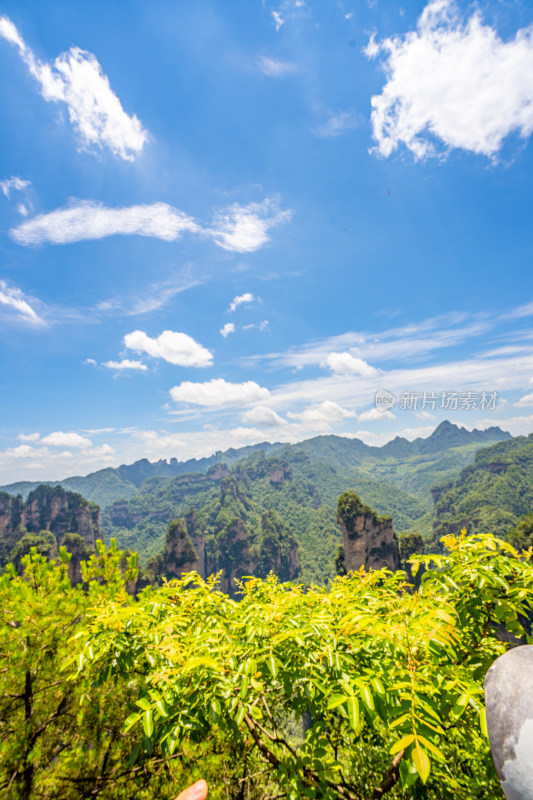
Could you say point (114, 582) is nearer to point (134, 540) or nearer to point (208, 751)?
point (208, 751)

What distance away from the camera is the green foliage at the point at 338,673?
2105 mm

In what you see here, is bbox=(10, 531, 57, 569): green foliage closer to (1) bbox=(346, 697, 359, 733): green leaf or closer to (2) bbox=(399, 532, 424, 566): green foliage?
(2) bbox=(399, 532, 424, 566): green foliage

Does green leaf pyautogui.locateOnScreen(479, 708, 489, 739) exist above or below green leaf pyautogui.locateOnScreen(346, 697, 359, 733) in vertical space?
below

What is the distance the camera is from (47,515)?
81.1 meters

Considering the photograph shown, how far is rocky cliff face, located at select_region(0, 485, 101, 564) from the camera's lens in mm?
76312

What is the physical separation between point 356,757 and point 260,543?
9795 cm

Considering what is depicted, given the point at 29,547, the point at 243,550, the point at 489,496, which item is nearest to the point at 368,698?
the point at 29,547

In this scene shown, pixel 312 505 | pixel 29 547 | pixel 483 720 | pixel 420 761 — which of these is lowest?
pixel 312 505

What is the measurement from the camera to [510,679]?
212 centimetres

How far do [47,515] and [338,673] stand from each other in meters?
100

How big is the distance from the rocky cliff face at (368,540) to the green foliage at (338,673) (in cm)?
4761

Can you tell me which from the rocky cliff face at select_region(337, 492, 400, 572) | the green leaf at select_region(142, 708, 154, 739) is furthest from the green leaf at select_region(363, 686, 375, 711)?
the rocky cliff face at select_region(337, 492, 400, 572)

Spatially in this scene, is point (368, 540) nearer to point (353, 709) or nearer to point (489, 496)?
point (353, 709)

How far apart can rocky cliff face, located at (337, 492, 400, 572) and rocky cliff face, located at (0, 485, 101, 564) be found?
6228 cm
